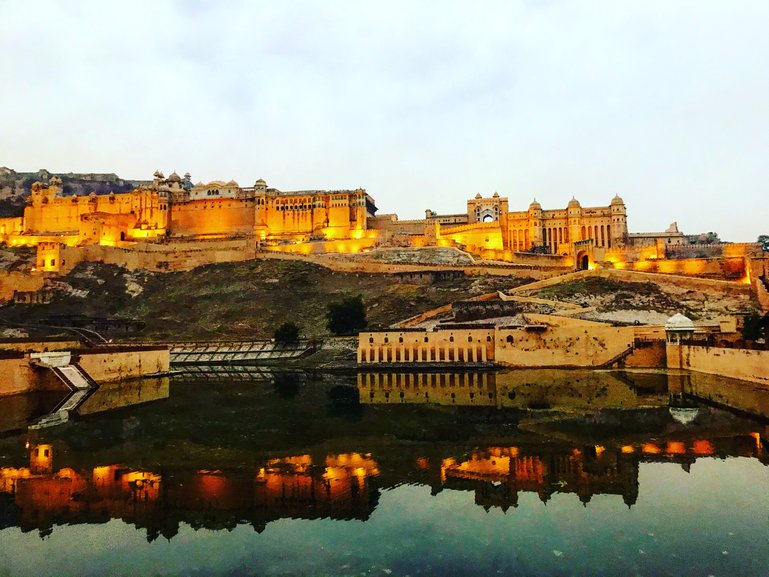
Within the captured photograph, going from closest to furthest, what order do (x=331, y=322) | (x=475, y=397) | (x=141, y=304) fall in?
(x=475, y=397) < (x=331, y=322) < (x=141, y=304)

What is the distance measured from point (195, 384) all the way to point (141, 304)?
32041 mm

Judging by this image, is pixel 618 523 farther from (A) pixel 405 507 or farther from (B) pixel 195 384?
(B) pixel 195 384

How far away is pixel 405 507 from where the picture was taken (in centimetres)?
1303

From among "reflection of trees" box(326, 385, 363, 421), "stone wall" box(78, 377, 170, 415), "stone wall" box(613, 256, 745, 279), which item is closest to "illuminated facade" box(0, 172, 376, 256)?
"stone wall" box(613, 256, 745, 279)

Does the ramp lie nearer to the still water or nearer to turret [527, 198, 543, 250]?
the still water

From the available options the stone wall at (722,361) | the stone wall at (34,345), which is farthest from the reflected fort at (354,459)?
the stone wall at (34,345)

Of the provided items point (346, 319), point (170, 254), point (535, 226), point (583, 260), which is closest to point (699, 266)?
point (583, 260)

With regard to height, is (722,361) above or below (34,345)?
below

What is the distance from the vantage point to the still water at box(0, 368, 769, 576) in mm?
10547

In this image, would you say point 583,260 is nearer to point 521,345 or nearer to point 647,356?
point 647,356

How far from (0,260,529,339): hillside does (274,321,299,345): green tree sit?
2.43 meters

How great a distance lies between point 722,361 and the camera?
3159 centimetres

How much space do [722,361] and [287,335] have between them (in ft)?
105

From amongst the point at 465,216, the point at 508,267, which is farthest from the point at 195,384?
the point at 465,216
